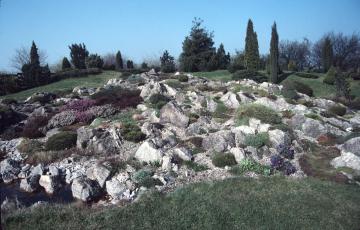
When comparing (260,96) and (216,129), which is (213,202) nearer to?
(216,129)

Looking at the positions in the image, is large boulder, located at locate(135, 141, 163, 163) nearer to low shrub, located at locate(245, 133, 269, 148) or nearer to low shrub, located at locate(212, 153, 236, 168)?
low shrub, located at locate(212, 153, 236, 168)

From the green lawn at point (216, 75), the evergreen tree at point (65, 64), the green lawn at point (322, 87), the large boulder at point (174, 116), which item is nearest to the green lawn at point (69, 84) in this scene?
the evergreen tree at point (65, 64)

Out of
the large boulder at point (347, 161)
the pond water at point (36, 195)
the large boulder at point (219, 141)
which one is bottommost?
the pond water at point (36, 195)

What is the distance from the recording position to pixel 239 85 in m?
29.8

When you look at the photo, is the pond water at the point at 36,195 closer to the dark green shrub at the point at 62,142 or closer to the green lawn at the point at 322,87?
the dark green shrub at the point at 62,142

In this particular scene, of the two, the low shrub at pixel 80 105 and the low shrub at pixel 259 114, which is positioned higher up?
the low shrub at pixel 80 105

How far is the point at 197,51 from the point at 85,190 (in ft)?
131

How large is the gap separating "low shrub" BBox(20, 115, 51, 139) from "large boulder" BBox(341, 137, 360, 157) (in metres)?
16.9

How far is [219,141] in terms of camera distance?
1734 centimetres

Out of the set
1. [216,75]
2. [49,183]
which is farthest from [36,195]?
[216,75]

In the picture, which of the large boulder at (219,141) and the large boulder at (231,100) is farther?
the large boulder at (231,100)

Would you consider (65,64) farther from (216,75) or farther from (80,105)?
(80,105)

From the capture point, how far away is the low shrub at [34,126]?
20686mm

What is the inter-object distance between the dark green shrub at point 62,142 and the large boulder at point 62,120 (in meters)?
3.47
